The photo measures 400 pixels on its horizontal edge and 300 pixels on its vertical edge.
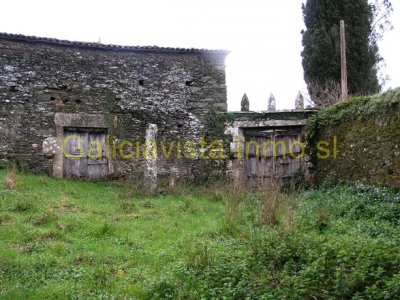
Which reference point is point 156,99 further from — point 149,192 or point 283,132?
point 283,132

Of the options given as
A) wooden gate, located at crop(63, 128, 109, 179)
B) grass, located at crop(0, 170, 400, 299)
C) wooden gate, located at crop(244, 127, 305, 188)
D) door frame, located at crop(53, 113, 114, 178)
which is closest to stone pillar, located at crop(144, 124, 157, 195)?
grass, located at crop(0, 170, 400, 299)

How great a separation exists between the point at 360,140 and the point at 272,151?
11.5 feet

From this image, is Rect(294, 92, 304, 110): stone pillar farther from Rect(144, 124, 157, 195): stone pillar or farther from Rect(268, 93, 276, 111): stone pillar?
Rect(144, 124, 157, 195): stone pillar

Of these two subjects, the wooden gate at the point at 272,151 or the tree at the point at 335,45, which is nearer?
the wooden gate at the point at 272,151

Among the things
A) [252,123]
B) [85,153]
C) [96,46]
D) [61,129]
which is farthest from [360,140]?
[61,129]

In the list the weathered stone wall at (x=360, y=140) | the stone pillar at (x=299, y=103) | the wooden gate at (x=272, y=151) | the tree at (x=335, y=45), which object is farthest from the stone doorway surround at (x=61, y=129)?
the tree at (x=335, y=45)

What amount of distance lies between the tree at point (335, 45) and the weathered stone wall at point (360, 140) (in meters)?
5.78

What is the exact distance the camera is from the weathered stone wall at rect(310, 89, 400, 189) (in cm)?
824

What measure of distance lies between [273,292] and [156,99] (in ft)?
30.2

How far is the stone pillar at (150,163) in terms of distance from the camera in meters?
10.3

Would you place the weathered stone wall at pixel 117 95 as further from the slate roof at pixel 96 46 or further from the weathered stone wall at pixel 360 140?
the weathered stone wall at pixel 360 140

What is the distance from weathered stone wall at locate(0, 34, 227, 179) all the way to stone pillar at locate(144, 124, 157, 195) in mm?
1110

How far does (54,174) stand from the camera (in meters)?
11.1

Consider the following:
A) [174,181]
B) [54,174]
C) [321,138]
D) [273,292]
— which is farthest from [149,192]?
[273,292]
